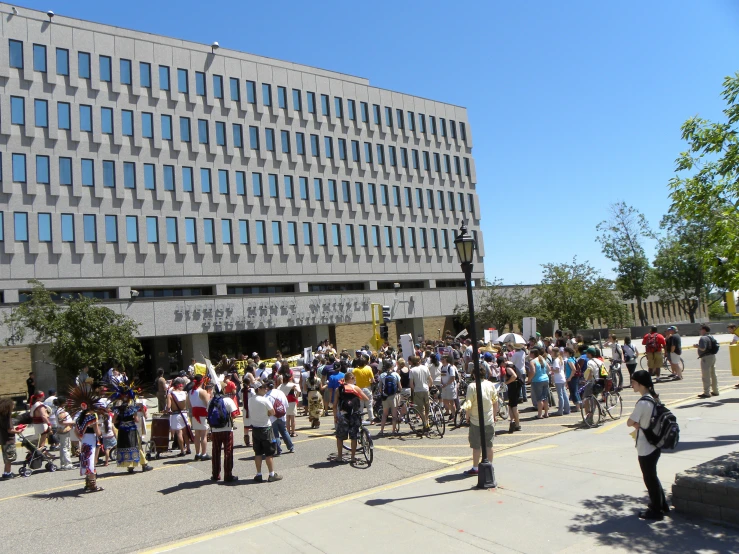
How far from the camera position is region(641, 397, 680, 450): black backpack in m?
6.72

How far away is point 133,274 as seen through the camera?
39.1 m

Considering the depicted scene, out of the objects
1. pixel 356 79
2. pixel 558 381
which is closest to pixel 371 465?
pixel 558 381

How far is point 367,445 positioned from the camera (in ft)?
36.3

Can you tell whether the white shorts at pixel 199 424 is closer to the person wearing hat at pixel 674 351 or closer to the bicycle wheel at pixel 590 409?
the bicycle wheel at pixel 590 409

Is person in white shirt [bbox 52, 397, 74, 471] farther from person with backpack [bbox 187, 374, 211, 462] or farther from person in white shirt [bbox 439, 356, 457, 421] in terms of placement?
person in white shirt [bbox 439, 356, 457, 421]

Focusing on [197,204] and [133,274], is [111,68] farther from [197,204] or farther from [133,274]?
[133,274]

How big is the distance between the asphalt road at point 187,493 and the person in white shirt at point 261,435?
Result: 9.4 inches

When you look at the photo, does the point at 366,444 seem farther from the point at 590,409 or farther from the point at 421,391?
the point at 590,409

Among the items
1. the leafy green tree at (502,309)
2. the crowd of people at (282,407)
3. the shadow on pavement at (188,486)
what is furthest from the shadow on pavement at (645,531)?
the leafy green tree at (502,309)

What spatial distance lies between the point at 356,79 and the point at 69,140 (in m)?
24.5

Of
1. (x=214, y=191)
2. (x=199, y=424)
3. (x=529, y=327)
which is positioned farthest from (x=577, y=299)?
(x=199, y=424)

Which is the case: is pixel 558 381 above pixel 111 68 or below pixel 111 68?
below

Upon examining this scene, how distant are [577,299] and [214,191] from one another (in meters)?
26.4

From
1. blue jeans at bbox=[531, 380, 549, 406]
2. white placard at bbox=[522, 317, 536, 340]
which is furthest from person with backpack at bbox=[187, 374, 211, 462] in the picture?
white placard at bbox=[522, 317, 536, 340]
